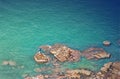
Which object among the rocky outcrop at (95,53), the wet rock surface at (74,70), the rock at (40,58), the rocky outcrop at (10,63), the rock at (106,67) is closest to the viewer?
the wet rock surface at (74,70)

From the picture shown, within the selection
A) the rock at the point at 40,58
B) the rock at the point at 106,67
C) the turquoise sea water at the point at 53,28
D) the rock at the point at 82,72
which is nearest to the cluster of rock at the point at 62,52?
the rock at the point at 40,58

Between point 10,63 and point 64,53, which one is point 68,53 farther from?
point 10,63

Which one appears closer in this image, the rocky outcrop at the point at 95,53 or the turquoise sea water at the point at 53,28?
the turquoise sea water at the point at 53,28

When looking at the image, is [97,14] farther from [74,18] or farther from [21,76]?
[21,76]

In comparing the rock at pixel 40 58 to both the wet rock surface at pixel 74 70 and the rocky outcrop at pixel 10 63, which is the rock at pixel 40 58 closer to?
the wet rock surface at pixel 74 70

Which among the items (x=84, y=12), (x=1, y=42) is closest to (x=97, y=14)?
(x=84, y=12)

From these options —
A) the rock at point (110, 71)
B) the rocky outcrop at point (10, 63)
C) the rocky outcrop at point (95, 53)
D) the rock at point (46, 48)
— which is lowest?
the rock at point (110, 71)

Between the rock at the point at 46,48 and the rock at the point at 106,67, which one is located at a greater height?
the rock at the point at 46,48
